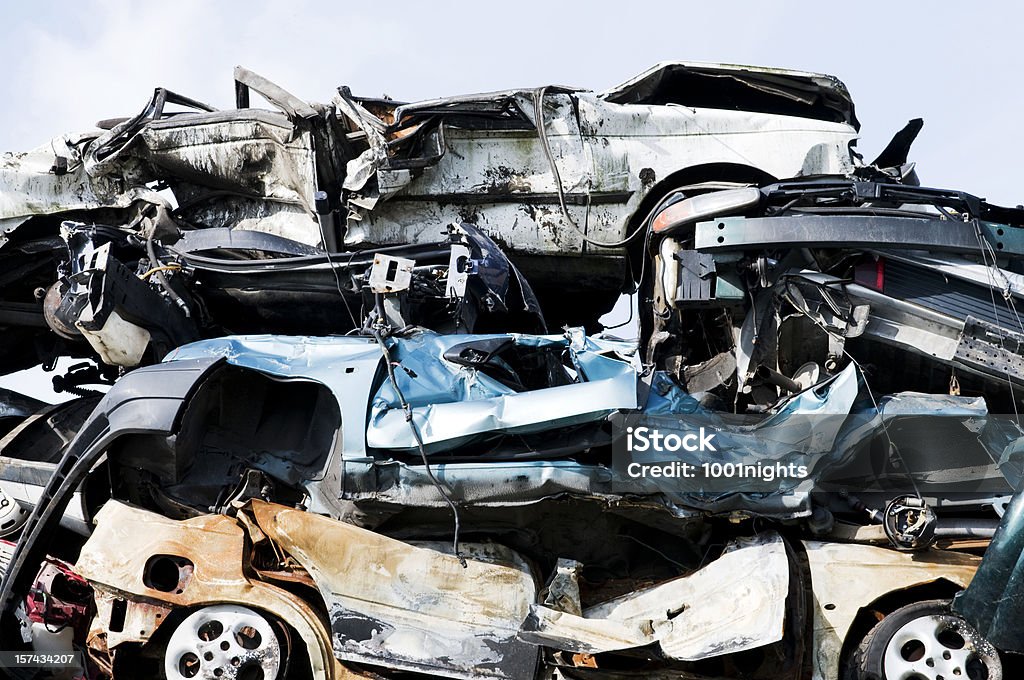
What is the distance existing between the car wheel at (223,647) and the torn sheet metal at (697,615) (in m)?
1.34

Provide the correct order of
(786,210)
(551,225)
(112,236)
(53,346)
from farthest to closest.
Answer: (53,346), (551,225), (112,236), (786,210)

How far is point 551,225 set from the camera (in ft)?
27.3

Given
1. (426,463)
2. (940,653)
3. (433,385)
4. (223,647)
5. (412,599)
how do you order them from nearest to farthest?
(940,653)
(223,647)
(412,599)
(426,463)
(433,385)

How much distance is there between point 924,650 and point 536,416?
2.29 metres

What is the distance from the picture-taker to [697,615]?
604cm

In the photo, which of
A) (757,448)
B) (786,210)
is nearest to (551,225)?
(786,210)

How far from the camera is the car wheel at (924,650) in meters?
5.78

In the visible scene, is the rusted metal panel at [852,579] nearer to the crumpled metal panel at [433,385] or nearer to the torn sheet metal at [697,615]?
the torn sheet metal at [697,615]

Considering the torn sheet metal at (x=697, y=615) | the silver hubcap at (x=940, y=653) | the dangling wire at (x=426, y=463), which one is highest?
the dangling wire at (x=426, y=463)

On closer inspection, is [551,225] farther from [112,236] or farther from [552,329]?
[112,236]

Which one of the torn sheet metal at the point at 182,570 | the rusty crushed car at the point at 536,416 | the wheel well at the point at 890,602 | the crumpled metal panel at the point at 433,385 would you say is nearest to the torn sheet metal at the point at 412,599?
the rusty crushed car at the point at 536,416

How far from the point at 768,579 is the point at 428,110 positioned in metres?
4.04

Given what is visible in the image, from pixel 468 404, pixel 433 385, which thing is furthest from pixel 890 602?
pixel 433 385

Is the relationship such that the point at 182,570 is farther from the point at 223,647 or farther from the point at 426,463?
the point at 426,463
